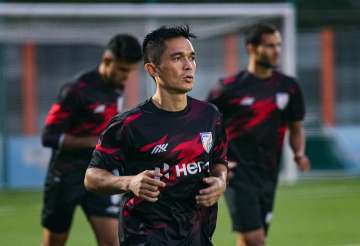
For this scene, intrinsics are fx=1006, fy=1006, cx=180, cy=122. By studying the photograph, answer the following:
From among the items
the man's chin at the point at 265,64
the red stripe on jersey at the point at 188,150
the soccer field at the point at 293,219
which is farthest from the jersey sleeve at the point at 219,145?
the soccer field at the point at 293,219

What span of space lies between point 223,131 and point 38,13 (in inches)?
445

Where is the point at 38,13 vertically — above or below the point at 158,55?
below

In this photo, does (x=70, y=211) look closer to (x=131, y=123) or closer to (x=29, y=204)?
(x=131, y=123)

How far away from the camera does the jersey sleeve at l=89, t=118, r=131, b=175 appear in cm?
527

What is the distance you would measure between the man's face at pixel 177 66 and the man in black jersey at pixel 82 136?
7.16 ft

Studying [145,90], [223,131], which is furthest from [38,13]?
[223,131]

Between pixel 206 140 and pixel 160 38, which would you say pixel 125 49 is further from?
pixel 206 140

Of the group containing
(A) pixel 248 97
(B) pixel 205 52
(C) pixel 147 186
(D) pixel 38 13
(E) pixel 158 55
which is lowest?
(B) pixel 205 52

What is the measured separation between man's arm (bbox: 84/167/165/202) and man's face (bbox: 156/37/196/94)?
19.7 inches

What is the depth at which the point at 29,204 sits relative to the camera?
14.7 meters

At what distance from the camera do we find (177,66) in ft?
17.3

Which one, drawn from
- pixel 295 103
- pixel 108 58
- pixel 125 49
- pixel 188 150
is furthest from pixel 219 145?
pixel 295 103

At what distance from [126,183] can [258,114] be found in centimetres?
303

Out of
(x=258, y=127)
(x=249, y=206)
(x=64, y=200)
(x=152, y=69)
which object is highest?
(x=152, y=69)
